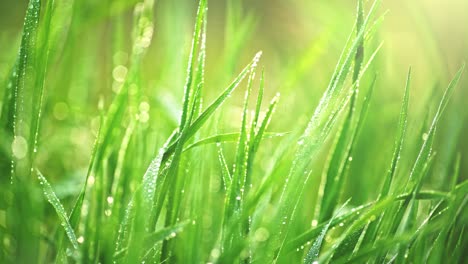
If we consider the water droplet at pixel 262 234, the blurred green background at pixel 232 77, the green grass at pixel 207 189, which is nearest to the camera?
the green grass at pixel 207 189

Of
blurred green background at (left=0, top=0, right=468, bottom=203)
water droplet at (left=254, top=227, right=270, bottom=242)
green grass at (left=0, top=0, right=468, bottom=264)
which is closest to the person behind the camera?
green grass at (left=0, top=0, right=468, bottom=264)

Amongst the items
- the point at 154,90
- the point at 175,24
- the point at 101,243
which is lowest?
the point at 101,243

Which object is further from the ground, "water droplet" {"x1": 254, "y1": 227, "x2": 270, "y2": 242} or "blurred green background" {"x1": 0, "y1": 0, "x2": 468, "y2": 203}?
"blurred green background" {"x1": 0, "y1": 0, "x2": 468, "y2": 203}

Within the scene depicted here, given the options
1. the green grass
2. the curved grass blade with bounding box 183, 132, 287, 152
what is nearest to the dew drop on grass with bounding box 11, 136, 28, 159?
the green grass

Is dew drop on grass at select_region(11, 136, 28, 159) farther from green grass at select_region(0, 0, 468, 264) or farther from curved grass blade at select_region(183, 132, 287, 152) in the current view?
→ curved grass blade at select_region(183, 132, 287, 152)

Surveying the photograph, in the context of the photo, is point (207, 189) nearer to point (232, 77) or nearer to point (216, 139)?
point (216, 139)

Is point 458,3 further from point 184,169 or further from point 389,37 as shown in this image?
point 184,169

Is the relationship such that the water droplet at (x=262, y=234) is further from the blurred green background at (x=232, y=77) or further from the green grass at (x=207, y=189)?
the blurred green background at (x=232, y=77)

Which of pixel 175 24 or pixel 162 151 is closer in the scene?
pixel 162 151

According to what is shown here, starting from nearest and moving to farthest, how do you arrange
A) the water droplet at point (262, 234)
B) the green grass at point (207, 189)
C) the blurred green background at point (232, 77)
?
the green grass at point (207, 189) → the water droplet at point (262, 234) → the blurred green background at point (232, 77)

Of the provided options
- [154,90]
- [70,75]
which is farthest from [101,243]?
[70,75]

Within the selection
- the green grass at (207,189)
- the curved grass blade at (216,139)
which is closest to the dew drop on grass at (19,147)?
the green grass at (207,189)
